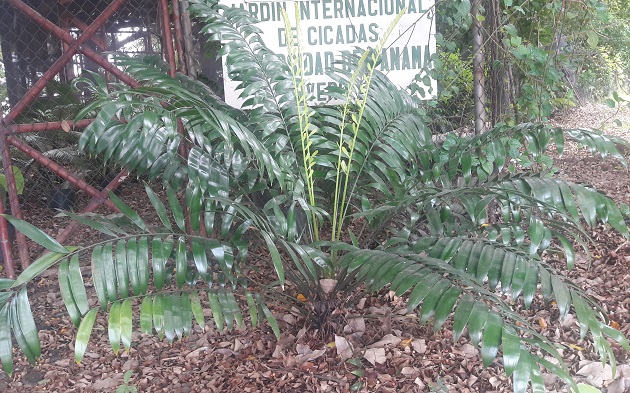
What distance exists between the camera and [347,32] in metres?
2.87

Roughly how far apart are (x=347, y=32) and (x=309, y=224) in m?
1.25

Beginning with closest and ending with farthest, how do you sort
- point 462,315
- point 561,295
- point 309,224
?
1. point 462,315
2. point 561,295
3. point 309,224

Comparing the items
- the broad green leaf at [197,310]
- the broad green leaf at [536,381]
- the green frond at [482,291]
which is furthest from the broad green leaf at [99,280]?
the broad green leaf at [536,381]

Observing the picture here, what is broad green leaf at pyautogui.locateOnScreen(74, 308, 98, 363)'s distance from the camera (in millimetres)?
1303

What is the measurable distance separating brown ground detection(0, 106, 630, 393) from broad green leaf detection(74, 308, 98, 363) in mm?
789

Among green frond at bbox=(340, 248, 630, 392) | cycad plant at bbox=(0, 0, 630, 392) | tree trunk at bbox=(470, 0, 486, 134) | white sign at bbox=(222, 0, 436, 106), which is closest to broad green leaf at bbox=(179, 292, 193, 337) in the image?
cycad plant at bbox=(0, 0, 630, 392)

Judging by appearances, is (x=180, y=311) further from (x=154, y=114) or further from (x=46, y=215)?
(x=46, y=215)

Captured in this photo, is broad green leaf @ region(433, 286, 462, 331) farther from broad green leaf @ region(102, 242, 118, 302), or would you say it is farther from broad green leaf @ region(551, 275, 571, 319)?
broad green leaf @ region(102, 242, 118, 302)

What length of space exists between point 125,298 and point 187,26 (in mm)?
1914

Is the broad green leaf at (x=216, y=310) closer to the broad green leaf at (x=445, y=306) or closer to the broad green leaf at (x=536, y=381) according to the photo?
the broad green leaf at (x=445, y=306)

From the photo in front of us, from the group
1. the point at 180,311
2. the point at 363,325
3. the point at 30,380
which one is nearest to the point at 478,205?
the point at 363,325

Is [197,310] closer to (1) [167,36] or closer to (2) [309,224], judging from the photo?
(2) [309,224]

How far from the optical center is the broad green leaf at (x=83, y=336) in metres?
1.30

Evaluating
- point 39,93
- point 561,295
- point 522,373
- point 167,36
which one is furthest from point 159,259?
point 39,93
